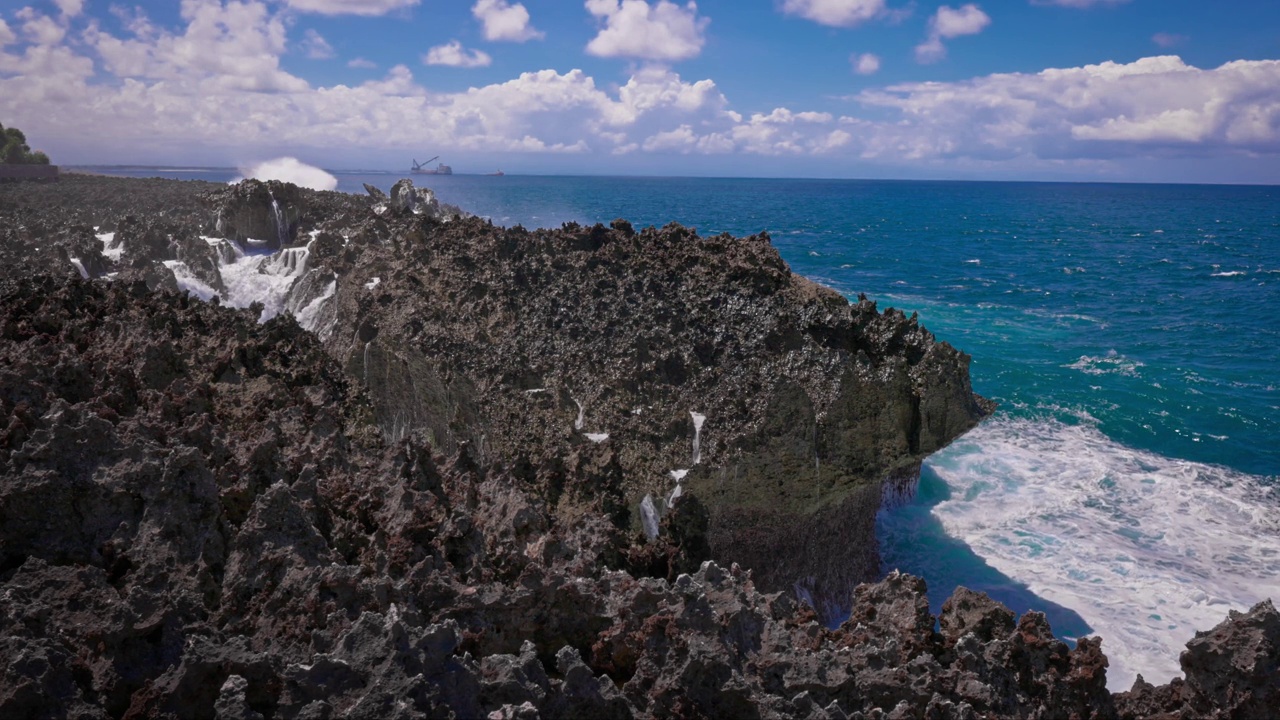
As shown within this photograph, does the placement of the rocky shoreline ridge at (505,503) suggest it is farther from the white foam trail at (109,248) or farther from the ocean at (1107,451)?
the white foam trail at (109,248)

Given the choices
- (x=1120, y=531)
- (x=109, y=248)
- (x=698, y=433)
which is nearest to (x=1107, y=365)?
(x=1120, y=531)

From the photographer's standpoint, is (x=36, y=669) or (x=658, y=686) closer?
(x=36, y=669)

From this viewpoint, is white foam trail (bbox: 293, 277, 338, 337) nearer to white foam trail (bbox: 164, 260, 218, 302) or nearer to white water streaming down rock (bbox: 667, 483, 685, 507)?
white foam trail (bbox: 164, 260, 218, 302)

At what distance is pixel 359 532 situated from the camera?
6938 millimetres

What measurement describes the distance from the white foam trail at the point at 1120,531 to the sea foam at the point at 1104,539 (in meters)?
0.03

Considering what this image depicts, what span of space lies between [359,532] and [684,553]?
11.1 feet

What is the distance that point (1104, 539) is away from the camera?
52.6ft

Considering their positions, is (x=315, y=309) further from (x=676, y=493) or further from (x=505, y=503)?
→ (x=505, y=503)

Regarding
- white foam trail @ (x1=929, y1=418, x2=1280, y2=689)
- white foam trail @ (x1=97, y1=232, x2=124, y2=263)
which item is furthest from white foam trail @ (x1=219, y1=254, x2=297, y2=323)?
white foam trail @ (x1=929, y1=418, x2=1280, y2=689)

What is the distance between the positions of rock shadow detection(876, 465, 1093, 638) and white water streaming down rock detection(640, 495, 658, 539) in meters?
5.32

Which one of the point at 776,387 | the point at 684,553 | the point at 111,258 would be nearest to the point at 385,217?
the point at 111,258

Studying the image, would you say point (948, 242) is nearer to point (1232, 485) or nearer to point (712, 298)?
point (1232, 485)

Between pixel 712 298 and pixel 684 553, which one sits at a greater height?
pixel 712 298

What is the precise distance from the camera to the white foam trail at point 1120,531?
13.5 m
